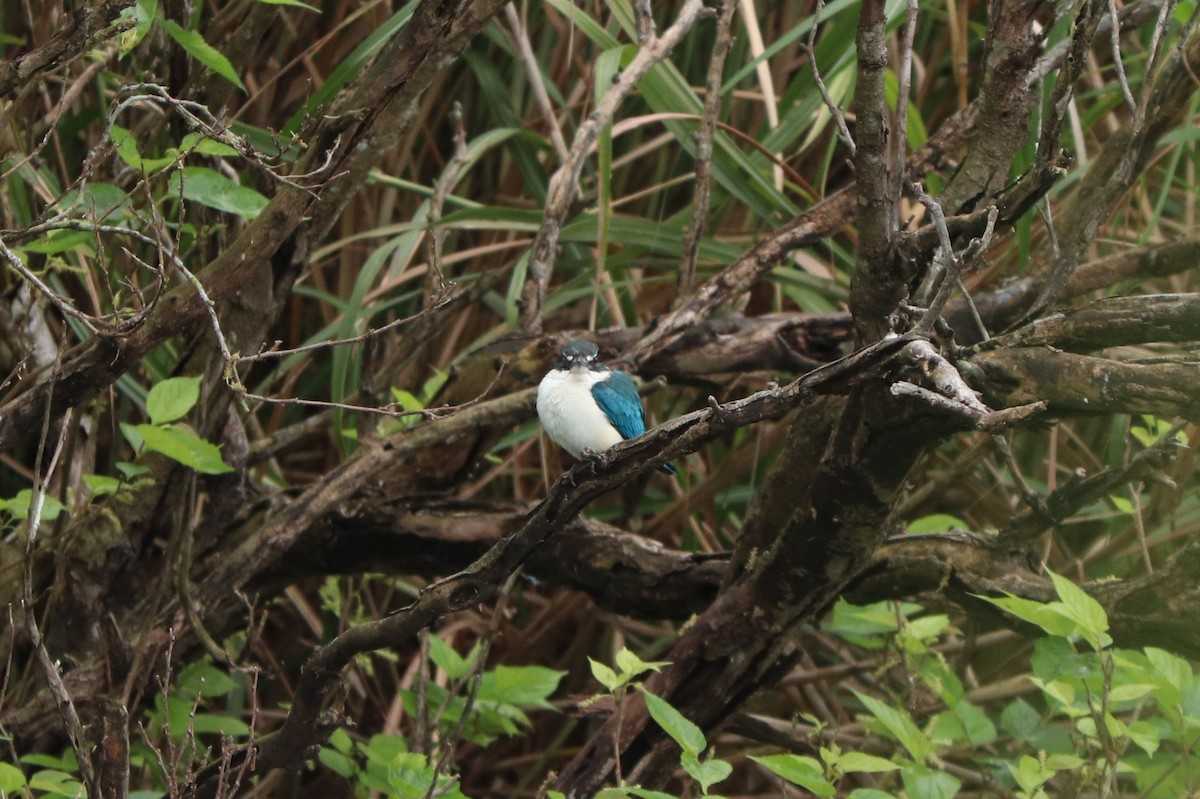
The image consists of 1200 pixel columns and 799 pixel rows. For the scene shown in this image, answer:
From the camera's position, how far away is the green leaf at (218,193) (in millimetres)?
2326

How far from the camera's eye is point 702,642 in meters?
2.60

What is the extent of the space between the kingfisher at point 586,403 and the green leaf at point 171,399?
76 centimetres

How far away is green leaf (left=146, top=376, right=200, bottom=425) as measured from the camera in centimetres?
253

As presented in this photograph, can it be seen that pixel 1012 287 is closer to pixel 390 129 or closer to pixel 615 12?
pixel 615 12

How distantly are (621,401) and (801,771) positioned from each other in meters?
1.15

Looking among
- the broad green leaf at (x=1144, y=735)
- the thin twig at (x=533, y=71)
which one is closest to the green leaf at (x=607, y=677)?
the broad green leaf at (x=1144, y=735)

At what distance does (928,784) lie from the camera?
2100 millimetres

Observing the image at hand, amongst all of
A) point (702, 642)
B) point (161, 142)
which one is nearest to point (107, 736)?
point (702, 642)

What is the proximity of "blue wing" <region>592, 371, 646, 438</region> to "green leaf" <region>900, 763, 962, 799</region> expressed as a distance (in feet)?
3.42

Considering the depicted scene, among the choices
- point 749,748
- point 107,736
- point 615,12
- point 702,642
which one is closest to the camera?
point 107,736

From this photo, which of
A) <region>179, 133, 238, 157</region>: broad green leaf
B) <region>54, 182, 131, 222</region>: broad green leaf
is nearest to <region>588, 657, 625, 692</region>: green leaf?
<region>179, 133, 238, 157</region>: broad green leaf

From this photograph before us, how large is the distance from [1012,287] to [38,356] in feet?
7.79

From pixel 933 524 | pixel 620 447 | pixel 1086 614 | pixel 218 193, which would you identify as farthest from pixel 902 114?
pixel 218 193

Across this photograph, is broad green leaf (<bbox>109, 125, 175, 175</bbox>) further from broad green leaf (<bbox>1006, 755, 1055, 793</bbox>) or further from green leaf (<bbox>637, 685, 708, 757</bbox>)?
broad green leaf (<bbox>1006, 755, 1055, 793</bbox>)
